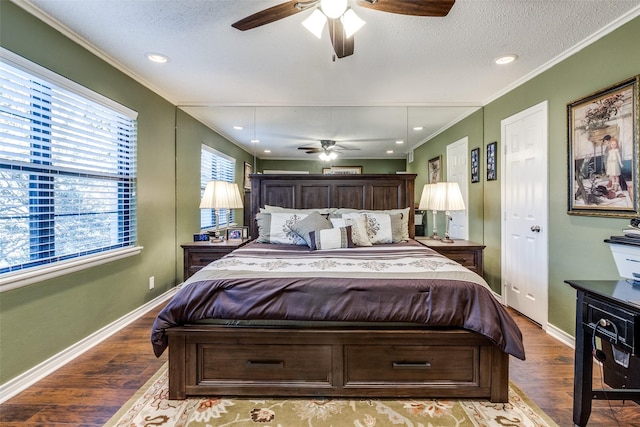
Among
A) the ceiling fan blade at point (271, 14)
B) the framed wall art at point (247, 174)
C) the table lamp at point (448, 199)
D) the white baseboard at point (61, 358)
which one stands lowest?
the white baseboard at point (61, 358)

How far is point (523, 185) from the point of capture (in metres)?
3.07

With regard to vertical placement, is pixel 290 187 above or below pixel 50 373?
above

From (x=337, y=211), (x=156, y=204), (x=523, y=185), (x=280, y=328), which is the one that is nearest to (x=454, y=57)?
(x=523, y=185)

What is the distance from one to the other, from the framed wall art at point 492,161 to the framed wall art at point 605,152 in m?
1.03

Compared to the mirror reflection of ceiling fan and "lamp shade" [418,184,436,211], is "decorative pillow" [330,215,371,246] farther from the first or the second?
the mirror reflection of ceiling fan

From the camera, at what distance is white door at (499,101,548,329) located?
281 centimetres

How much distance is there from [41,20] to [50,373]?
8.18 feet

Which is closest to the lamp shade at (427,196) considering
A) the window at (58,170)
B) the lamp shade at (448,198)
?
the lamp shade at (448,198)

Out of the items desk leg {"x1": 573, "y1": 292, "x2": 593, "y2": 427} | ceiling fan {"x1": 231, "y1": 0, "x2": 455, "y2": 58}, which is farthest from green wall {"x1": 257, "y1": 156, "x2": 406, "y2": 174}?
desk leg {"x1": 573, "y1": 292, "x2": 593, "y2": 427}

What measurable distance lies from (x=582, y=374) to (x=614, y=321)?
0.40 metres

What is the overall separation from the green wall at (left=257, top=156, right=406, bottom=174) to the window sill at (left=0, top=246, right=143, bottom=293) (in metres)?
2.05

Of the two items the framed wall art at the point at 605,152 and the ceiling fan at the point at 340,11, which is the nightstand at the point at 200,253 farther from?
the framed wall art at the point at 605,152

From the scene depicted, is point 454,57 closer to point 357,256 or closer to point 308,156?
point 357,256

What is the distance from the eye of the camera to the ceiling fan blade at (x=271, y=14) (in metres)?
1.61
